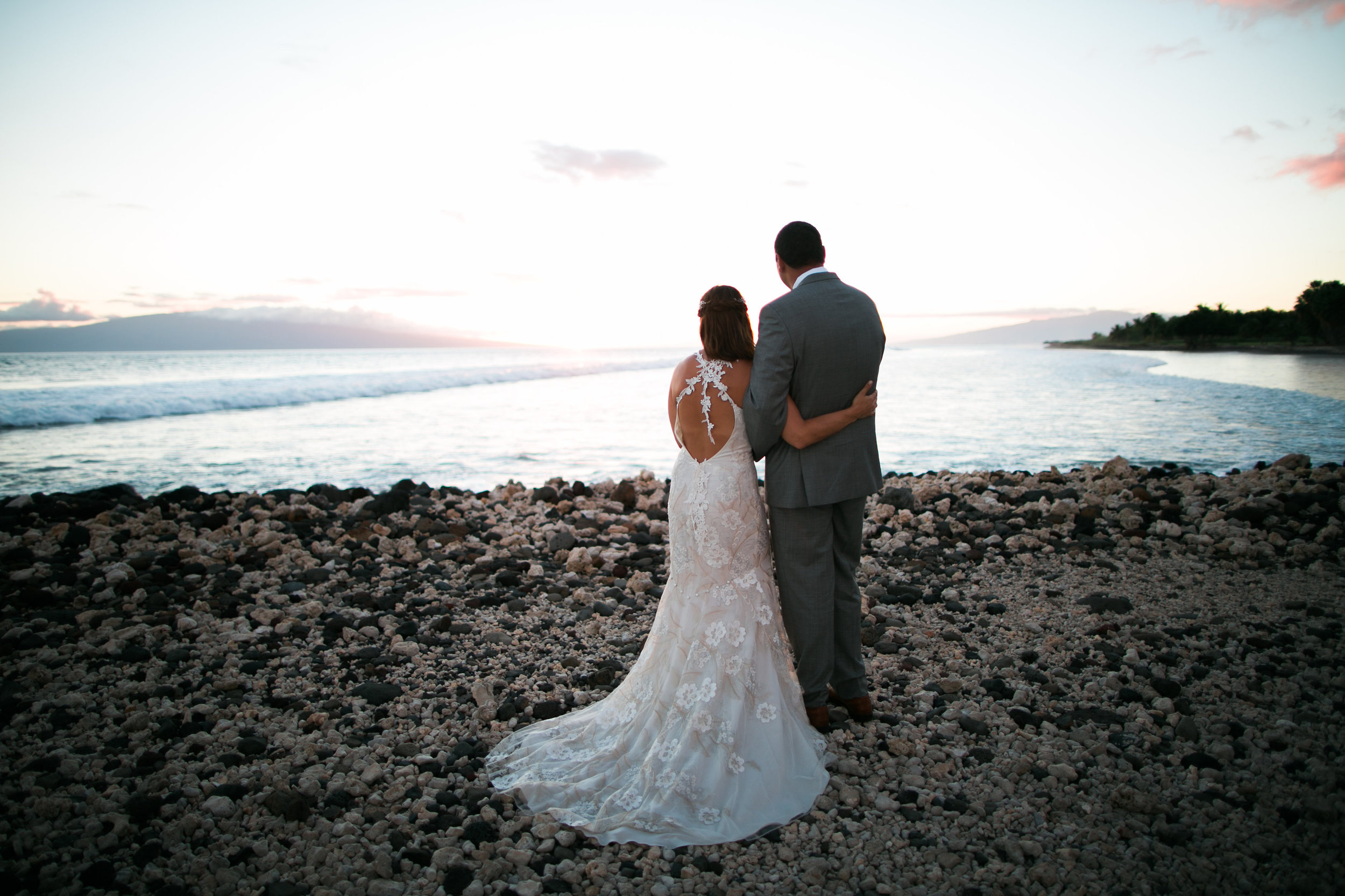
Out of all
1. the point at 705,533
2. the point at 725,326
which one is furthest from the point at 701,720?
the point at 725,326

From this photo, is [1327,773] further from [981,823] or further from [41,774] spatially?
[41,774]

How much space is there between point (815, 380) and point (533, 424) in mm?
17178

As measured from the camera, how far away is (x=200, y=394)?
27.1m

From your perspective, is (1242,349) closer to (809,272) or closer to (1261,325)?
(1261,325)

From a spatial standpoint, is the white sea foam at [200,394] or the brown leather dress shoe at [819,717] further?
the white sea foam at [200,394]

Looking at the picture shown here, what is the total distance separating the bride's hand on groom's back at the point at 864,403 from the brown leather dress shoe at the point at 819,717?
1.53 metres

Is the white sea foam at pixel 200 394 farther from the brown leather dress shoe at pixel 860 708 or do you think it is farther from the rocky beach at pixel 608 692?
the brown leather dress shoe at pixel 860 708

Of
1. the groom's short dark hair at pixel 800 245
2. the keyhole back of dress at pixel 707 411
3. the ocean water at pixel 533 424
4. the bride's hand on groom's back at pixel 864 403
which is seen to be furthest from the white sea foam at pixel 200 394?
the bride's hand on groom's back at pixel 864 403

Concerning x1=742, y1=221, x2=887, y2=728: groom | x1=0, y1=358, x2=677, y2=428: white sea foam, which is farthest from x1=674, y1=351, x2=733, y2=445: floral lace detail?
x1=0, y1=358, x2=677, y2=428: white sea foam

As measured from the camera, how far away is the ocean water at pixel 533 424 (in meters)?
12.6

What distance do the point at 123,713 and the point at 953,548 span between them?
248 inches

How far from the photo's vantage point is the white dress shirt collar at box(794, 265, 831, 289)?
11.3 ft

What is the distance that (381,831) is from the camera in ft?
9.74

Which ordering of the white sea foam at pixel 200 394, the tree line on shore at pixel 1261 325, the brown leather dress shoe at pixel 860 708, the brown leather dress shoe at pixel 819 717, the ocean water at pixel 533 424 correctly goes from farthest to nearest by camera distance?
the tree line on shore at pixel 1261 325
the white sea foam at pixel 200 394
the ocean water at pixel 533 424
the brown leather dress shoe at pixel 860 708
the brown leather dress shoe at pixel 819 717
